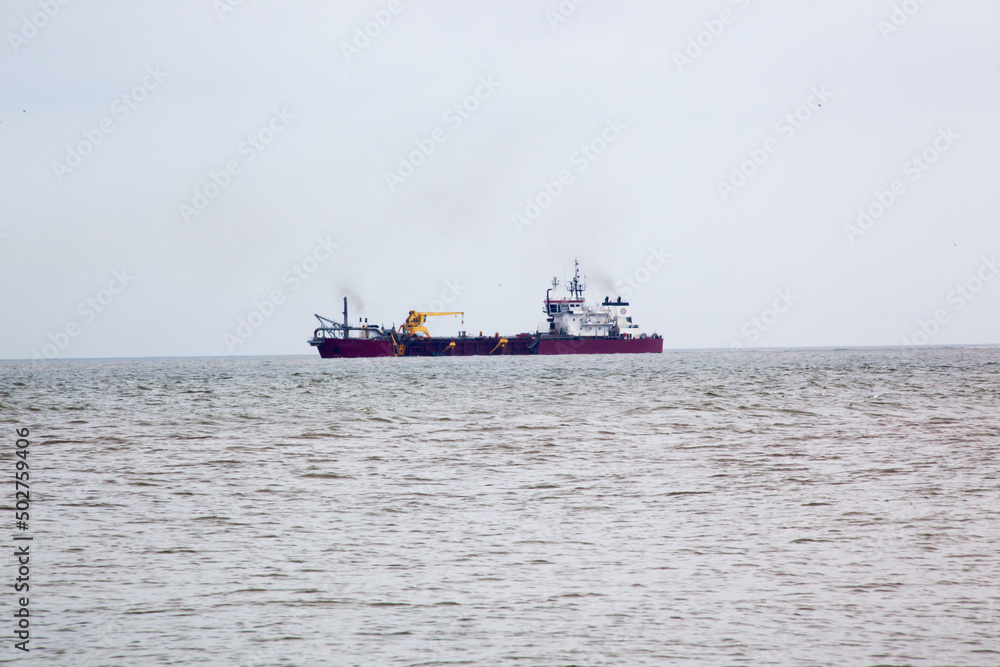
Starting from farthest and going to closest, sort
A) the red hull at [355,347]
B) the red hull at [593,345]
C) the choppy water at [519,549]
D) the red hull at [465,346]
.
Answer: the red hull at [593,345] < the red hull at [465,346] < the red hull at [355,347] < the choppy water at [519,549]

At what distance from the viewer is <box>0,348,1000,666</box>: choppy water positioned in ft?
27.9

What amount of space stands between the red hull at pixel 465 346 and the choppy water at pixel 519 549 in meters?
108

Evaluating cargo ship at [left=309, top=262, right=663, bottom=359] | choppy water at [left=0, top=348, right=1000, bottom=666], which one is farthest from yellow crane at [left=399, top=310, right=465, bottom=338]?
choppy water at [left=0, top=348, right=1000, bottom=666]

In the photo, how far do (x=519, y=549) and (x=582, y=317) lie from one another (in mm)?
128729

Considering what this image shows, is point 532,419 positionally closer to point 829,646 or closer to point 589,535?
point 589,535

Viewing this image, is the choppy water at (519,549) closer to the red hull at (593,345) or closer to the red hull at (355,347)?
the red hull at (355,347)

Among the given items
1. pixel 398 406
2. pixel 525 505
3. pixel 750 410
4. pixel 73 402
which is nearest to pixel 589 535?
pixel 525 505

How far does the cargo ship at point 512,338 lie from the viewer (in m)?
137

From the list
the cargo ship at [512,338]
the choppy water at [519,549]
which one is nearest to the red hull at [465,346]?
the cargo ship at [512,338]

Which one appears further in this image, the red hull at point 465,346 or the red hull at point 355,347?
the red hull at point 465,346

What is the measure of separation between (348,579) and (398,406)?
103ft

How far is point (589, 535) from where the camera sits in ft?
43.1

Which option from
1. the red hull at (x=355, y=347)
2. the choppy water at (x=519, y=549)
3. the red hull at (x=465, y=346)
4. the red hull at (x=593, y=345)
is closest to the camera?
the choppy water at (x=519, y=549)

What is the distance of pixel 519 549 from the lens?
481 inches
